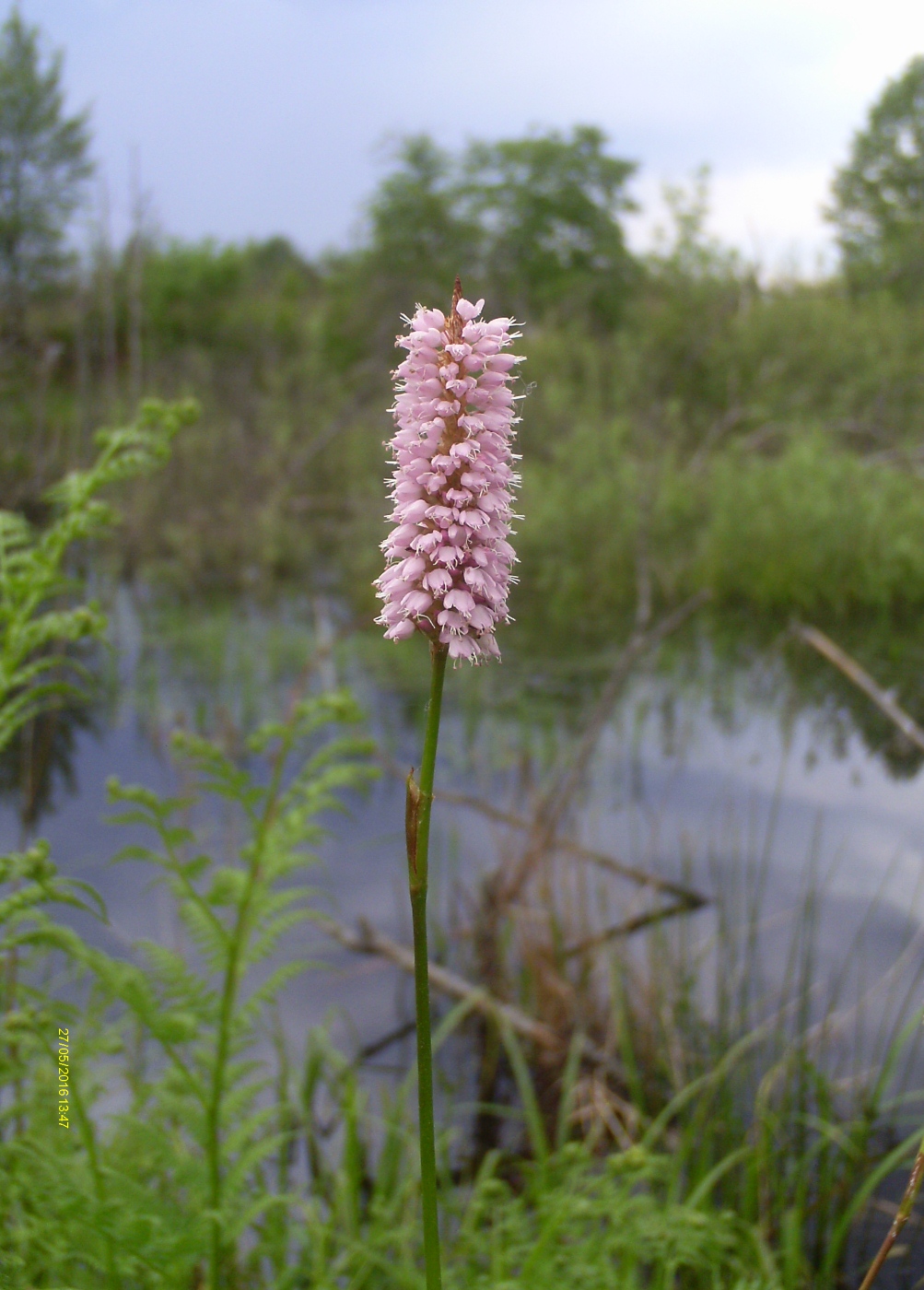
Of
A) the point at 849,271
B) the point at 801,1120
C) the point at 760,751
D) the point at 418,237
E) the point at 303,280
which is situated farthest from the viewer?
the point at 303,280

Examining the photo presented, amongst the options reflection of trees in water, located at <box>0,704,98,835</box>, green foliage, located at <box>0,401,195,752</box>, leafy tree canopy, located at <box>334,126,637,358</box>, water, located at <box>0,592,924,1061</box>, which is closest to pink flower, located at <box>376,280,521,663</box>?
green foliage, located at <box>0,401,195,752</box>

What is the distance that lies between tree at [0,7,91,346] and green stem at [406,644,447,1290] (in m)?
7.48

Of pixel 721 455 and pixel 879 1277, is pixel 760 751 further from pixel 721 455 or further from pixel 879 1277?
pixel 721 455

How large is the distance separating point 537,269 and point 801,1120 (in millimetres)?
17265

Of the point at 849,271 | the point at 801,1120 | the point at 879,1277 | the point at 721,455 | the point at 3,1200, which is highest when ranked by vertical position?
the point at 849,271

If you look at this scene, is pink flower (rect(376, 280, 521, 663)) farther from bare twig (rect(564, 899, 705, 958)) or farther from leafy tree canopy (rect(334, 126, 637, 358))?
leafy tree canopy (rect(334, 126, 637, 358))

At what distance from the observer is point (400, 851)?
587 centimetres

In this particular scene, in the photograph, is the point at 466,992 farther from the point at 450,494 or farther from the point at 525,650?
the point at 525,650

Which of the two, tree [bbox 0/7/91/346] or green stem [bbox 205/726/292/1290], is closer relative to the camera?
green stem [bbox 205/726/292/1290]

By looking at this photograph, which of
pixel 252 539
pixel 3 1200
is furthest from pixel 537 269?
pixel 3 1200

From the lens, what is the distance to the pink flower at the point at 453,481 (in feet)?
3.57

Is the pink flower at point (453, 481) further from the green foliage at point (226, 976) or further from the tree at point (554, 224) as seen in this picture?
the tree at point (554, 224)

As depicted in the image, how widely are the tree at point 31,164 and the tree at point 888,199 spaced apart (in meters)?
7.05

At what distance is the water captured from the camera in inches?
188
